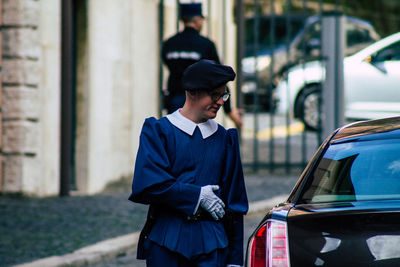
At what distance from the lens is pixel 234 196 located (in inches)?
165

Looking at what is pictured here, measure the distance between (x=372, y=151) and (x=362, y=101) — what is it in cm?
992

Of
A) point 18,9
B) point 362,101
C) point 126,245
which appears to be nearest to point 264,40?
point 362,101

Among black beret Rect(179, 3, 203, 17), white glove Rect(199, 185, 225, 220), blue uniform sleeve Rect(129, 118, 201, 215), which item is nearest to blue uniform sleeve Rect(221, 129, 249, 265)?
white glove Rect(199, 185, 225, 220)

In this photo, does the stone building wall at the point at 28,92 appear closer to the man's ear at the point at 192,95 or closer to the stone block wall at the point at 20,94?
the stone block wall at the point at 20,94

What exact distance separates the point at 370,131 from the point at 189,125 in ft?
3.42

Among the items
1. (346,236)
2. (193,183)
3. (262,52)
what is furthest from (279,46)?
(346,236)

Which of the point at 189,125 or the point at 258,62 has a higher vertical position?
the point at 258,62

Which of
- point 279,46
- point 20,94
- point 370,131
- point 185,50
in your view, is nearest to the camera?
point 370,131

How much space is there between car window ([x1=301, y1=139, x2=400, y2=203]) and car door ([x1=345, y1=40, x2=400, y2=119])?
340 inches

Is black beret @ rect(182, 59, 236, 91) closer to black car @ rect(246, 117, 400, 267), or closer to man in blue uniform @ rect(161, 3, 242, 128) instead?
black car @ rect(246, 117, 400, 267)

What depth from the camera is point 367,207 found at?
3916 millimetres

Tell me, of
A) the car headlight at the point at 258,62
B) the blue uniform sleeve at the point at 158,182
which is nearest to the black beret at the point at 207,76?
the blue uniform sleeve at the point at 158,182

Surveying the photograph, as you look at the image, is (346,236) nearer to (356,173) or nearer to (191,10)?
(356,173)

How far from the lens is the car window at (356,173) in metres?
4.25
